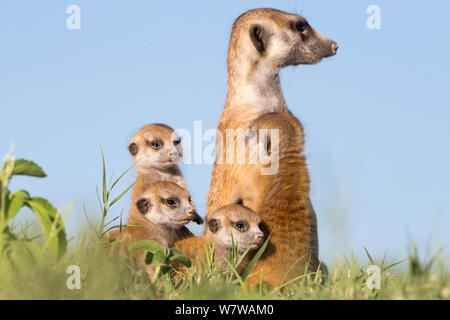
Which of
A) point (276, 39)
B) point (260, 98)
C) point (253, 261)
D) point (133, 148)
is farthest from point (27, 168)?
point (276, 39)

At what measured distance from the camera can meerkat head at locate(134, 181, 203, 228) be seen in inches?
240

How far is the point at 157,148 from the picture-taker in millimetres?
7234

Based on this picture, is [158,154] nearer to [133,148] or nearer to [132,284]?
[133,148]

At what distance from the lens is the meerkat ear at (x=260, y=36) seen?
668cm

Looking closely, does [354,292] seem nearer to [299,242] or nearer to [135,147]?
[299,242]

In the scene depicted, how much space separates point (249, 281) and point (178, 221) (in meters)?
1.49

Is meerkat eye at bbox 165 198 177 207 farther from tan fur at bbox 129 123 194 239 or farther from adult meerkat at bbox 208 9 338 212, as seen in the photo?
tan fur at bbox 129 123 194 239

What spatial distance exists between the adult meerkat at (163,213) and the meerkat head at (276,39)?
1.78 m

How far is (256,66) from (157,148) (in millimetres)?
1596

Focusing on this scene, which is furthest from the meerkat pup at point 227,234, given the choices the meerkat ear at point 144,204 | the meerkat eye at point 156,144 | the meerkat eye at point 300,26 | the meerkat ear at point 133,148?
the meerkat eye at point 300,26

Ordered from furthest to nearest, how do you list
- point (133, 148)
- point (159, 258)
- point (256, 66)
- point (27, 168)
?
point (133, 148), point (256, 66), point (159, 258), point (27, 168)

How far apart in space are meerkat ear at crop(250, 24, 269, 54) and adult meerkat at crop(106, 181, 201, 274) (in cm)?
186
